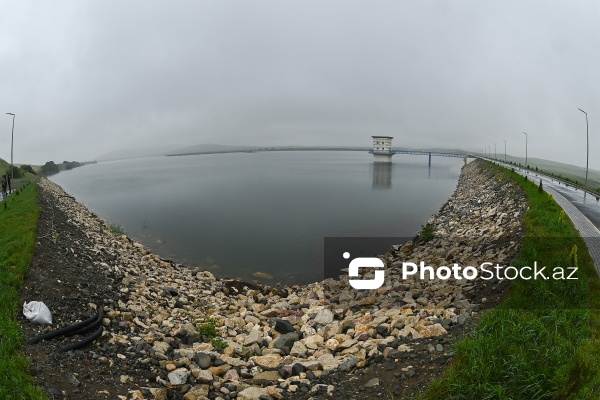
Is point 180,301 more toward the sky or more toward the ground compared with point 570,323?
more toward the ground

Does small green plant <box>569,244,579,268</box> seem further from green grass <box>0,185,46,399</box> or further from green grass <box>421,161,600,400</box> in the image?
green grass <box>0,185,46,399</box>

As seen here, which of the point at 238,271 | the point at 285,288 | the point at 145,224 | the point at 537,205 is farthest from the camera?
the point at 145,224

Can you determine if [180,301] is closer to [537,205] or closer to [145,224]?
[537,205]

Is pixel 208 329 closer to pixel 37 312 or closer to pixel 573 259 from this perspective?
pixel 37 312

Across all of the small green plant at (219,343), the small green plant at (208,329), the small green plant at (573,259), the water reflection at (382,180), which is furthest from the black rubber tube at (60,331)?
the water reflection at (382,180)

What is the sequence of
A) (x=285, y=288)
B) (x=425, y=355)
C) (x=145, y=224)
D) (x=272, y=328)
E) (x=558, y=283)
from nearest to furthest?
1. (x=425, y=355)
2. (x=558, y=283)
3. (x=272, y=328)
4. (x=285, y=288)
5. (x=145, y=224)

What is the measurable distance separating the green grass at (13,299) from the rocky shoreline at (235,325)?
337 millimetres

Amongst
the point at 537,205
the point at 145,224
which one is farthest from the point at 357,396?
the point at 145,224

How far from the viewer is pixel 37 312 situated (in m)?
9.59

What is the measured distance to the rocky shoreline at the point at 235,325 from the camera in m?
8.16

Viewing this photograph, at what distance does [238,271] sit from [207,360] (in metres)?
12.2

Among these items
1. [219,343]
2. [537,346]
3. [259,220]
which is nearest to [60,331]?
[219,343]

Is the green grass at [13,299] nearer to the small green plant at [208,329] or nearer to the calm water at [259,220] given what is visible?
the small green plant at [208,329]

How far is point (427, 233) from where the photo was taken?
23547 mm
